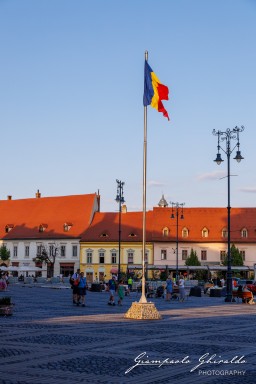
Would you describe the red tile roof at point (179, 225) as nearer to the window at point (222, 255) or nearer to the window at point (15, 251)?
the window at point (222, 255)

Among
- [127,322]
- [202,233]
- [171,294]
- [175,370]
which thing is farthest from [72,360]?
[202,233]

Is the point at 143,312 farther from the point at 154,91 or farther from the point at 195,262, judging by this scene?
the point at 195,262

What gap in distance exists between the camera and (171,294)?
135 ft

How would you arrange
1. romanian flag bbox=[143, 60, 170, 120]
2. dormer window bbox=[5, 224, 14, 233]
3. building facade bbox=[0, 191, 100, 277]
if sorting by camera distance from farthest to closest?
1. dormer window bbox=[5, 224, 14, 233]
2. building facade bbox=[0, 191, 100, 277]
3. romanian flag bbox=[143, 60, 170, 120]

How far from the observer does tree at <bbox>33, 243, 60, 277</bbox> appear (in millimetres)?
86275

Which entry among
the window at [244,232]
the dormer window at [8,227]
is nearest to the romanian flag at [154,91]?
the window at [244,232]

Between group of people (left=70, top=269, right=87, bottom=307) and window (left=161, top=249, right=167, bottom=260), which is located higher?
window (left=161, top=249, right=167, bottom=260)

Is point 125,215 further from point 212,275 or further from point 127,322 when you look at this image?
point 127,322

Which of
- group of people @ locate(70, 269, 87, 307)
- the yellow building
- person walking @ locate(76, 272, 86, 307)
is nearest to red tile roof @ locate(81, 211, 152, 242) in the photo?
the yellow building

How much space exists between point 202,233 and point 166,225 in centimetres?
495

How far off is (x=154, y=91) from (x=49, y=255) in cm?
6725

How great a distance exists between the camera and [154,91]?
2389 centimetres

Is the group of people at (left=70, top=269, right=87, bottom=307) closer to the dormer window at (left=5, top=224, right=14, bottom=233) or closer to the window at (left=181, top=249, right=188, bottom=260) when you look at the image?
the window at (left=181, top=249, right=188, bottom=260)

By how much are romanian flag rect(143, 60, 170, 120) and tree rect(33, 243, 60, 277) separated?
63.7 meters
